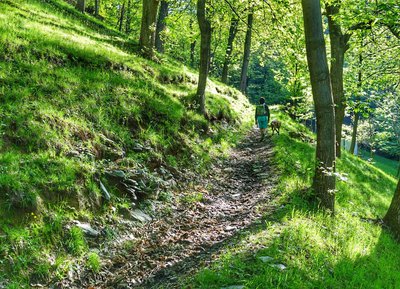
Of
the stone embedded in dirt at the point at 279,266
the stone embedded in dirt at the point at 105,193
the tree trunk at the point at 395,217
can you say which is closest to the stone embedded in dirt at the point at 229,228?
the stone embedded in dirt at the point at 279,266

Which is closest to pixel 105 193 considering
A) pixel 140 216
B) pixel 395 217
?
pixel 140 216

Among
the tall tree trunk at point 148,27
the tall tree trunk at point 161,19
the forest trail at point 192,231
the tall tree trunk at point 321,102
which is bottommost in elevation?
the forest trail at point 192,231

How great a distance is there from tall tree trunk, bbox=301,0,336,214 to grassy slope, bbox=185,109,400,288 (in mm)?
492

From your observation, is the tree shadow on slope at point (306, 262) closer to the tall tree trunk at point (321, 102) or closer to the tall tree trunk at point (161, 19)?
the tall tree trunk at point (321, 102)

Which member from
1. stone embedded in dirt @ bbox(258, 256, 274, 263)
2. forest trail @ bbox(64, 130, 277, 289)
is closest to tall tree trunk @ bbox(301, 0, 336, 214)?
forest trail @ bbox(64, 130, 277, 289)

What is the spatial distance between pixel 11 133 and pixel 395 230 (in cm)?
919

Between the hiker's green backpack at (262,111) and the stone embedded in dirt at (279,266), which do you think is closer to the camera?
the stone embedded in dirt at (279,266)

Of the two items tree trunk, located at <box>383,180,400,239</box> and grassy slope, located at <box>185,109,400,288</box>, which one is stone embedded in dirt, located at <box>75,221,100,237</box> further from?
tree trunk, located at <box>383,180,400,239</box>

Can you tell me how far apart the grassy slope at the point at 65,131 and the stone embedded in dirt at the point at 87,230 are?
0.68 feet

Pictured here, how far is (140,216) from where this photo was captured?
7.57m

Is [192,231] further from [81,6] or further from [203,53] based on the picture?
[81,6]

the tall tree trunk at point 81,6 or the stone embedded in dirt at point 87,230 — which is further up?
the tall tree trunk at point 81,6

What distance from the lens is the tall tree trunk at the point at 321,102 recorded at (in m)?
7.59

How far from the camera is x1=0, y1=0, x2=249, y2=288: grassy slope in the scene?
5.58 m
